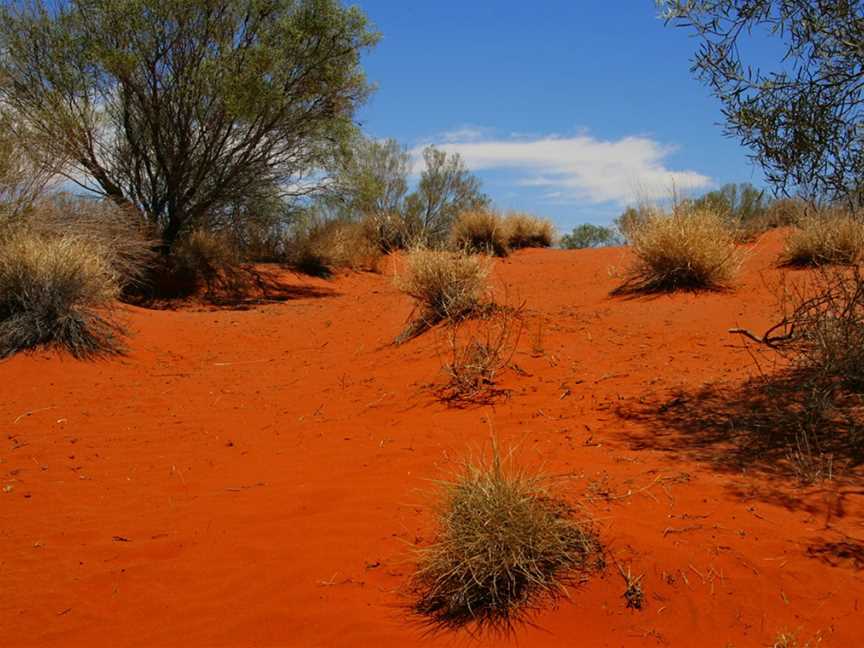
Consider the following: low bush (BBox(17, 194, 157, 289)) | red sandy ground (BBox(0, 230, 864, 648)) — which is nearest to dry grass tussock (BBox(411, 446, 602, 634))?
red sandy ground (BBox(0, 230, 864, 648))

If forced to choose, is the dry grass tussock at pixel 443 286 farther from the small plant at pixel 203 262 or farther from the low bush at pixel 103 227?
the small plant at pixel 203 262

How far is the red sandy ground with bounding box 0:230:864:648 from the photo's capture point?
3.40 metres

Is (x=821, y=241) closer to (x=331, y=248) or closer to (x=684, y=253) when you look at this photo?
(x=684, y=253)

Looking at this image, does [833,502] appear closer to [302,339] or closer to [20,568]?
[20,568]

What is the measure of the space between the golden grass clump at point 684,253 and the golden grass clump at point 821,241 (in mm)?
1129

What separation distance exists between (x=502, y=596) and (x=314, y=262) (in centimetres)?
1684

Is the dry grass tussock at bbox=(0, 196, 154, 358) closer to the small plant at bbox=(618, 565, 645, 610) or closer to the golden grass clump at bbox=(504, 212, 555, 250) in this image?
the small plant at bbox=(618, 565, 645, 610)

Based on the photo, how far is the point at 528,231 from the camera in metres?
22.6

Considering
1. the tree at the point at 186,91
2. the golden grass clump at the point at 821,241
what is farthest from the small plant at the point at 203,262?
the golden grass clump at the point at 821,241

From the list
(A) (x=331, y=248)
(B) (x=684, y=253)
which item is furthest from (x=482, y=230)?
(B) (x=684, y=253)

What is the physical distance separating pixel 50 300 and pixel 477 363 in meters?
5.93

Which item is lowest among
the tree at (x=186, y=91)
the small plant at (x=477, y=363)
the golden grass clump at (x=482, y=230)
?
the small plant at (x=477, y=363)

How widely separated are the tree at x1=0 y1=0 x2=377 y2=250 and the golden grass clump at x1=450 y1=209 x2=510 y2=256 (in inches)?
193

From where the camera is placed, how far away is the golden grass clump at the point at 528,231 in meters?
22.4
